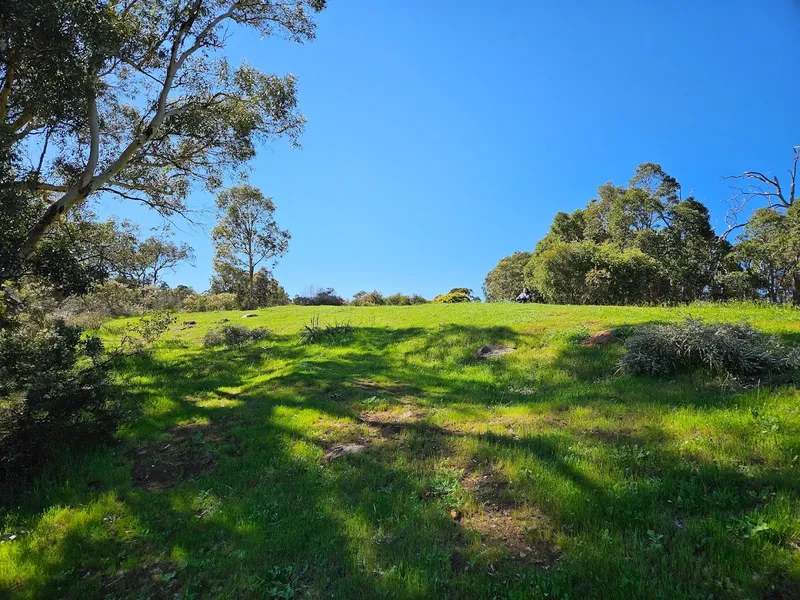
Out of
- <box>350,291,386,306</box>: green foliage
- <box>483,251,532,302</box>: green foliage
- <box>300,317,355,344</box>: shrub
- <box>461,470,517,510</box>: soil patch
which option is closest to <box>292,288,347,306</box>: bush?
<box>350,291,386,306</box>: green foliage

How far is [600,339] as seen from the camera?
407 inches

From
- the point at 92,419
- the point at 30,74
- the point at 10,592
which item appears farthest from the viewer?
the point at 30,74

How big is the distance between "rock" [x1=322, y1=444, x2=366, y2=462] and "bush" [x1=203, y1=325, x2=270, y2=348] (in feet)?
37.0

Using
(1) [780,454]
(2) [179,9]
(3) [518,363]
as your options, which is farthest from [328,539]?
(2) [179,9]

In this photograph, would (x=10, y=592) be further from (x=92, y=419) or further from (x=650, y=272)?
(x=650, y=272)

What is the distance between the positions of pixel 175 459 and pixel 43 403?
2.26 metres

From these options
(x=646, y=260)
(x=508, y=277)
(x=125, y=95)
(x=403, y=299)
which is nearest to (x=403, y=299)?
(x=403, y=299)

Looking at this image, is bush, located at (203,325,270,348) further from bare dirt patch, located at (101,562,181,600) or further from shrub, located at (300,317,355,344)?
bare dirt patch, located at (101,562,181,600)

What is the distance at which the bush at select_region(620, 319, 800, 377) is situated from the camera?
266 inches

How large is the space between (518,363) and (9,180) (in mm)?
12019

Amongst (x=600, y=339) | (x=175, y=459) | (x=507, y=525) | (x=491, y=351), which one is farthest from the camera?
(x=491, y=351)

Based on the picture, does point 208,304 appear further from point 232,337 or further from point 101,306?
point 232,337

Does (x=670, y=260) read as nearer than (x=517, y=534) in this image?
No

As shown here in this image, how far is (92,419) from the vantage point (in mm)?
7430
